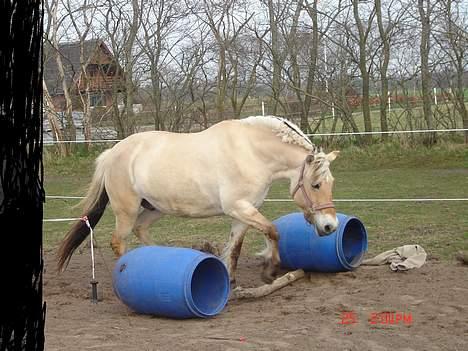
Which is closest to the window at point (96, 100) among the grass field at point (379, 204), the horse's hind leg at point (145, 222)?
the grass field at point (379, 204)

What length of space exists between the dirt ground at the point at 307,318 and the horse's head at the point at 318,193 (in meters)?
0.57

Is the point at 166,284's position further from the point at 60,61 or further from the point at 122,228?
the point at 60,61

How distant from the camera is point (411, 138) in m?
17.3

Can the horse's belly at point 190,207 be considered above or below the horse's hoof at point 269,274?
above

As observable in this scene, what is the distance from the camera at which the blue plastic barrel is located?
15.3 ft

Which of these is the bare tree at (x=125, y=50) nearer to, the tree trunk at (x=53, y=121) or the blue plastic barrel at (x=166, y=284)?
the tree trunk at (x=53, y=121)

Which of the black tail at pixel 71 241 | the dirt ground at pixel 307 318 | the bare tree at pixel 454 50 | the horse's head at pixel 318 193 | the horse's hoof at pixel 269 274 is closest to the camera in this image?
the dirt ground at pixel 307 318

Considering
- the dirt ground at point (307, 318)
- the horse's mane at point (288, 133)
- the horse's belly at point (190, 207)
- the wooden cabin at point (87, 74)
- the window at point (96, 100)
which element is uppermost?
the wooden cabin at point (87, 74)

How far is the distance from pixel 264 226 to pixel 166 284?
1.35 meters

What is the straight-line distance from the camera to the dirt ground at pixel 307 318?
3.87 metres

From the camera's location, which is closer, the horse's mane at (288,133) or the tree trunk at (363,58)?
the horse's mane at (288,133)

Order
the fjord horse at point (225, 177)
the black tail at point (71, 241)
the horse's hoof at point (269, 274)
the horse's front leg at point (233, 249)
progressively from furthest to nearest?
the black tail at point (71, 241)
the horse's front leg at point (233, 249)
the horse's hoof at point (269, 274)
the fjord horse at point (225, 177)

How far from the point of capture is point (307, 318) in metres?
4.55

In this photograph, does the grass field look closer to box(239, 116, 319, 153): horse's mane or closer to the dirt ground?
the dirt ground
